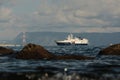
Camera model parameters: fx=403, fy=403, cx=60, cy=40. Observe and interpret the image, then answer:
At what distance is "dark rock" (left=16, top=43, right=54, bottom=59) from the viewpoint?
4692 centimetres

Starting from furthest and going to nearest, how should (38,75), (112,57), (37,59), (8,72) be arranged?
(112,57) < (37,59) < (8,72) < (38,75)

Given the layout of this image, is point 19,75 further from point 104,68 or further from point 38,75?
point 104,68

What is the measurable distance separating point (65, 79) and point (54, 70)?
5.37 metres

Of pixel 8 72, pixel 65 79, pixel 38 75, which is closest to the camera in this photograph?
pixel 65 79

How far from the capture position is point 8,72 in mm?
35375

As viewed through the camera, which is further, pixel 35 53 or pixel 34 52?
pixel 35 53

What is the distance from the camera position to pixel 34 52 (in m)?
47.7

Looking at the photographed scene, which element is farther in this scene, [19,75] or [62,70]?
[62,70]

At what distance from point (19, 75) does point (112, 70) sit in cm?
880

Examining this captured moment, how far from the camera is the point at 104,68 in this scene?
126ft

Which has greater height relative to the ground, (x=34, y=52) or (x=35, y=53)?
(x=34, y=52)

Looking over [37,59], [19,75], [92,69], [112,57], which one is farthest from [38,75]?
[112,57]

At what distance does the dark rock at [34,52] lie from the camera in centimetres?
4692

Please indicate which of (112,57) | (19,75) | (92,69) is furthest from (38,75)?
(112,57)
